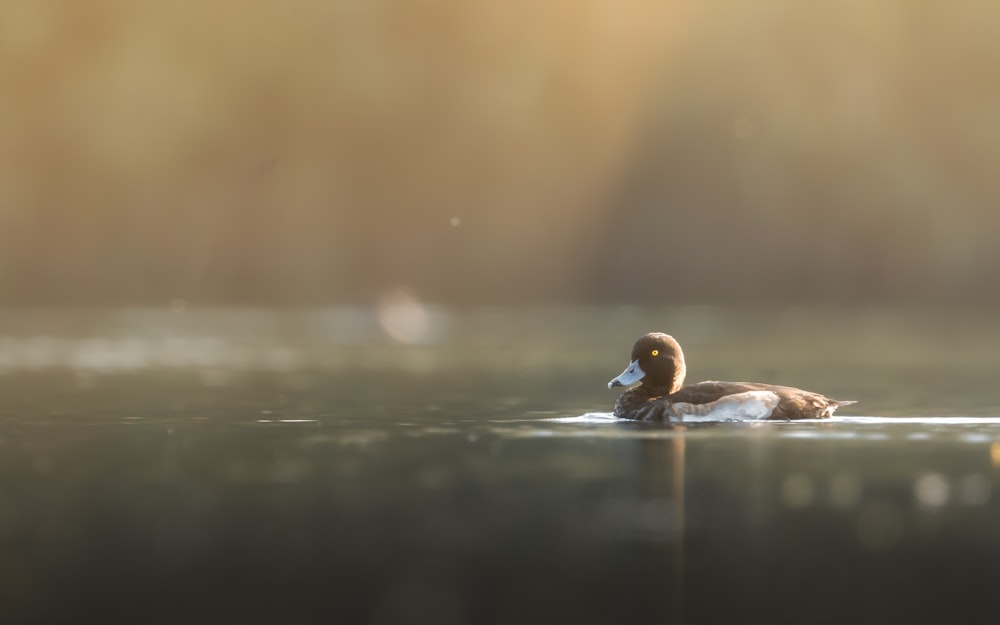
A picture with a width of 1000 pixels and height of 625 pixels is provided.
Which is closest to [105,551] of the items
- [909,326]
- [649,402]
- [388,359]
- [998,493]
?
[998,493]

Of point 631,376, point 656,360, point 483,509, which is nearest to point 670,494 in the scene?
point 483,509

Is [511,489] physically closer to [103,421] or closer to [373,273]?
[103,421]

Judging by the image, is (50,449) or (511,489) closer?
(511,489)

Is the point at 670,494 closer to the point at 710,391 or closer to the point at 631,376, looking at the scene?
the point at 710,391

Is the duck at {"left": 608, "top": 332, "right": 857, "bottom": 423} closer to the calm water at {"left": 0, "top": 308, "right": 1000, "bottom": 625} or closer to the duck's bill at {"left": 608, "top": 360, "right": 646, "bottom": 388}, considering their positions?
the duck's bill at {"left": 608, "top": 360, "right": 646, "bottom": 388}

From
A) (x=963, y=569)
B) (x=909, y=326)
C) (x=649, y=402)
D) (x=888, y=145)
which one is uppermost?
(x=888, y=145)

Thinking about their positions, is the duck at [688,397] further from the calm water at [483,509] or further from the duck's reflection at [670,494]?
the duck's reflection at [670,494]

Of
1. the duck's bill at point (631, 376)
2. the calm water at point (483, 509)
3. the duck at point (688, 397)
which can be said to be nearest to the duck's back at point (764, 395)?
the duck at point (688, 397)
